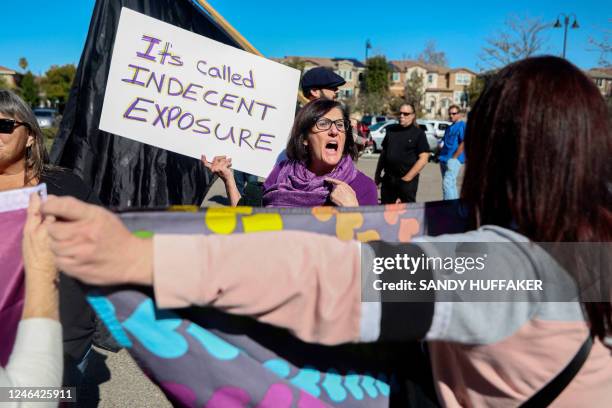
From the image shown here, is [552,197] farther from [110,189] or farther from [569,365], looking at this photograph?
[110,189]

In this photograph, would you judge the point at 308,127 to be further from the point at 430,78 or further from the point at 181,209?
the point at 430,78

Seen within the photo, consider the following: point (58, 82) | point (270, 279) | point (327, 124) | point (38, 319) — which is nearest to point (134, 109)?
point (327, 124)

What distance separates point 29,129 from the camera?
256 cm

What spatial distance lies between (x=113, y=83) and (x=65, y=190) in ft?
4.43

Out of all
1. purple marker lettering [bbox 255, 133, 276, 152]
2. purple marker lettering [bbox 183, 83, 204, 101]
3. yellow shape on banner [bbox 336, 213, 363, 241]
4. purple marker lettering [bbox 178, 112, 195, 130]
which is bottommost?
yellow shape on banner [bbox 336, 213, 363, 241]

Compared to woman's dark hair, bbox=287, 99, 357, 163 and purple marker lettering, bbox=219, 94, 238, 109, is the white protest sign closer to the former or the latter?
purple marker lettering, bbox=219, 94, 238, 109

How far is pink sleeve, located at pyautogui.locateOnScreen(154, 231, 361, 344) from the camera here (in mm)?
1000

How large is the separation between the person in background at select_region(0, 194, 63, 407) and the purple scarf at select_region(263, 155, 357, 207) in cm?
152

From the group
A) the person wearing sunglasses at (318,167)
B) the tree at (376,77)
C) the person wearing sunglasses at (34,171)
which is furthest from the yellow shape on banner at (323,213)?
the tree at (376,77)

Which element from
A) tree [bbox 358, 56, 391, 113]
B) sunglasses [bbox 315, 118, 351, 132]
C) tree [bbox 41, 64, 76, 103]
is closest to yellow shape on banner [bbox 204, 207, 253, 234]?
sunglasses [bbox 315, 118, 351, 132]

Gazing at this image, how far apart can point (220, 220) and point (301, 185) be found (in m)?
1.56

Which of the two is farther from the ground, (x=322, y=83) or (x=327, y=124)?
(x=322, y=83)

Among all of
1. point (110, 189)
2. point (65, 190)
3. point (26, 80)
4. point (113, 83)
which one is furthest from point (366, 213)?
point (26, 80)

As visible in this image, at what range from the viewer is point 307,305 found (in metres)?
1.04
